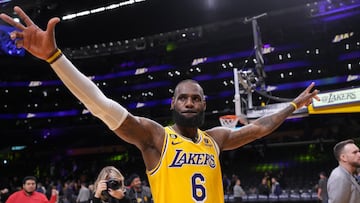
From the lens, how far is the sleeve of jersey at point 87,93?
90.8 inches

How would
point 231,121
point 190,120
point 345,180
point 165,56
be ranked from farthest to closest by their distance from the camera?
1. point 165,56
2. point 231,121
3. point 345,180
4. point 190,120

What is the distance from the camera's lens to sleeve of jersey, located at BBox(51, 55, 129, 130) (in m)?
2.31

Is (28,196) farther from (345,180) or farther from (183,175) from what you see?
(183,175)

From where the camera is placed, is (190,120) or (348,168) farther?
(348,168)

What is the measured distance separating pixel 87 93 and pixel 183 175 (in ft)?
2.39

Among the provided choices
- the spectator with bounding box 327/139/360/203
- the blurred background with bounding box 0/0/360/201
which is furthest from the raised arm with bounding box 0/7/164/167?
the blurred background with bounding box 0/0/360/201

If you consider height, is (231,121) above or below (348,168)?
above

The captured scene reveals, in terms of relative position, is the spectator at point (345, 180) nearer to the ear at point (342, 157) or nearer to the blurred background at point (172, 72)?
the ear at point (342, 157)

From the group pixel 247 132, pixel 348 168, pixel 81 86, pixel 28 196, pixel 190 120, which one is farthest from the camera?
pixel 28 196

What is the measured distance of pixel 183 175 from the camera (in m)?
2.60

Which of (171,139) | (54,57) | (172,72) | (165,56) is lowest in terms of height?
(171,139)

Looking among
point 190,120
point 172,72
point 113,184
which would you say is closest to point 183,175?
point 190,120

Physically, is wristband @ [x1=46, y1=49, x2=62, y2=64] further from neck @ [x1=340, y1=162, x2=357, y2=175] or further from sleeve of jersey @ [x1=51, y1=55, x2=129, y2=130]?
neck @ [x1=340, y1=162, x2=357, y2=175]

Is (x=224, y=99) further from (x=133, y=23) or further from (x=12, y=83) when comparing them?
(x=12, y=83)
